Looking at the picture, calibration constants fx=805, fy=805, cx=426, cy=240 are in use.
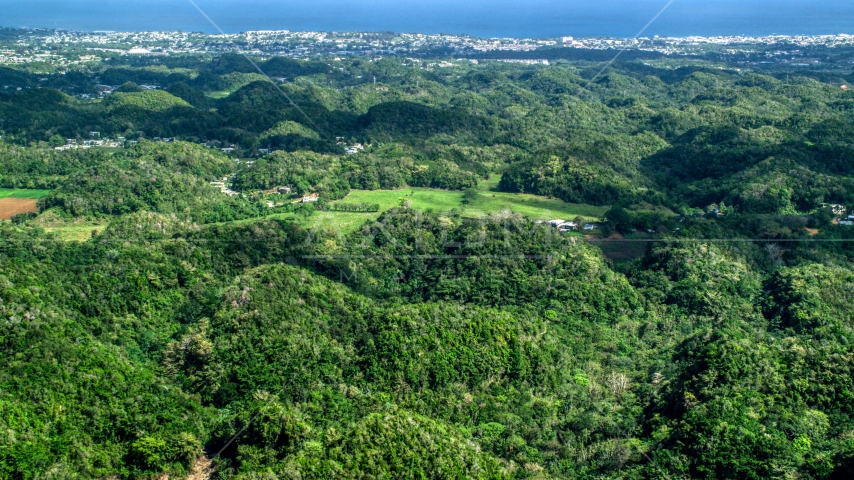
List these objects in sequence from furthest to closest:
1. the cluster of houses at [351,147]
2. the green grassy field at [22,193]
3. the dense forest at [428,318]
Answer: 1. the cluster of houses at [351,147]
2. the green grassy field at [22,193]
3. the dense forest at [428,318]

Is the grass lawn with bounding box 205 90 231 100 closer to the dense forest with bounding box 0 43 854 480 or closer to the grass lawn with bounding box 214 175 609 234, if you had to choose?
the dense forest with bounding box 0 43 854 480

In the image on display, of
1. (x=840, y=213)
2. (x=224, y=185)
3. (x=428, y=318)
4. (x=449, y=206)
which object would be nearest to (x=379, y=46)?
(x=224, y=185)

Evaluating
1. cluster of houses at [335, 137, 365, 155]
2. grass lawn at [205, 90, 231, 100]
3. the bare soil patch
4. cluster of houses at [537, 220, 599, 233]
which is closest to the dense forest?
cluster of houses at [537, 220, 599, 233]

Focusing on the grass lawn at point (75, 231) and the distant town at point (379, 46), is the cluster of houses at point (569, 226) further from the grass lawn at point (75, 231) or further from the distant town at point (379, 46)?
the distant town at point (379, 46)

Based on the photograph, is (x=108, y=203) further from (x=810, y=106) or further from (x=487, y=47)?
(x=487, y=47)

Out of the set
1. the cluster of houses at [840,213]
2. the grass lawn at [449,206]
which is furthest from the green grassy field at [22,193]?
the cluster of houses at [840,213]
